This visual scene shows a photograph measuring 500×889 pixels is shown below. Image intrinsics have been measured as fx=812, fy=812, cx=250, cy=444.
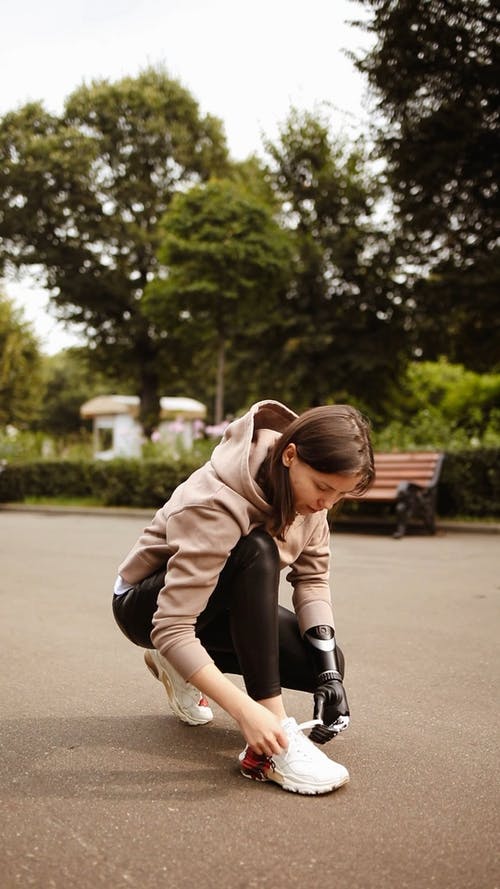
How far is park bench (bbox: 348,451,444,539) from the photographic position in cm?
909

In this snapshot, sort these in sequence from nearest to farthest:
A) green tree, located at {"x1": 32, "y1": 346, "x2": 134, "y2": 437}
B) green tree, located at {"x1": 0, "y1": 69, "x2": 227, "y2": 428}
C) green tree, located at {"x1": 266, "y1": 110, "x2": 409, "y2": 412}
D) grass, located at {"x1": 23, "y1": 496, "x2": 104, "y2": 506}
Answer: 1. grass, located at {"x1": 23, "y1": 496, "x2": 104, "y2": 506}
2. green tree, located at {"x1": 266, "y1": 110, "x2": 409, "y2": 412}
3. green tree, located at {"x1": 0, "y1": 69, "x2": 227, "y2": 428}
4. green tree, located at {"x1": 32, "y1": 346, "x2": 134, "y2": 437}

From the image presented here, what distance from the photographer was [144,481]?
12844 mm

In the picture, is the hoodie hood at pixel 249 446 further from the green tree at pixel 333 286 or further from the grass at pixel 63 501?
the green tree at pixel 333 286

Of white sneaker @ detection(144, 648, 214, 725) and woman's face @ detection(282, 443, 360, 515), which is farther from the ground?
woman's face @ detection(282, 443, 360, 515)

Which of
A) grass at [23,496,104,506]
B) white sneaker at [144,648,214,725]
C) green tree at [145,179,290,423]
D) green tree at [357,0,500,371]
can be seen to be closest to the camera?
white sneaker at [144,648,214,725]

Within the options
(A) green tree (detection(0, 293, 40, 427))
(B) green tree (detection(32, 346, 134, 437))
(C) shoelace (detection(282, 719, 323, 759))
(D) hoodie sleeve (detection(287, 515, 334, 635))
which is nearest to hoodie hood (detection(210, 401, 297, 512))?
(D) hoodie sleeve (detection(287, 515, 334, 635))

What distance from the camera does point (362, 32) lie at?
Result: 37.1 feet

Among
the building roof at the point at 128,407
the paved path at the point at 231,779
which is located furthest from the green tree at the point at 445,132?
the building roof at the point at 128,407

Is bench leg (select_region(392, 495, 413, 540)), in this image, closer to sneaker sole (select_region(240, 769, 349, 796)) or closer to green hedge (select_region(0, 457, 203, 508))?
green hedge (select_region(0, 457, 203, 508))

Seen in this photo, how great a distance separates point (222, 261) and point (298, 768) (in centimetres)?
1533

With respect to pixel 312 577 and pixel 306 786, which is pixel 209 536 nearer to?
pixel 312 577

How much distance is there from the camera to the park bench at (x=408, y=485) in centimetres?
909

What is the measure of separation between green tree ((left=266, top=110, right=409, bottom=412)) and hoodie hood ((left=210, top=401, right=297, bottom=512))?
51.3 ft

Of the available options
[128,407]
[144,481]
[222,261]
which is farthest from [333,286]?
[128,407]
